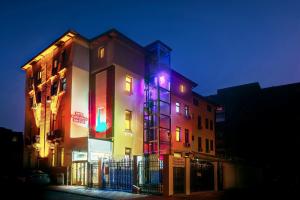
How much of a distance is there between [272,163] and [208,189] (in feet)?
128

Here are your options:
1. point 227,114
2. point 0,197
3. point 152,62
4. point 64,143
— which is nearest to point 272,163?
point 227,114

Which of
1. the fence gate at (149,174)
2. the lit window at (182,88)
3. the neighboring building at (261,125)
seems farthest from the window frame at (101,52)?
the neighboring building at (261,125)

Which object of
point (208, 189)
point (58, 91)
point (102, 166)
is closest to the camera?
point (102, 166)

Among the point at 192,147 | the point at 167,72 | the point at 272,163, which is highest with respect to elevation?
the point at 167,72

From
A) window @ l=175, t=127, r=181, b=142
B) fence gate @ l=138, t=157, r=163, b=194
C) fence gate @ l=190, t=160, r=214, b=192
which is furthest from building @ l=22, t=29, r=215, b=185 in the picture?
fence gate @ l=138, t=157, r=163, b=194

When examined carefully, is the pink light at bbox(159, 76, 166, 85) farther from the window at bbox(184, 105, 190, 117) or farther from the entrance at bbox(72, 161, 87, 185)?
the entrance at bbox(72, 161, 87, 185)

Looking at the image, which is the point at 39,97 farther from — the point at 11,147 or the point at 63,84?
the point at 11,147

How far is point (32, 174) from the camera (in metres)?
26.1

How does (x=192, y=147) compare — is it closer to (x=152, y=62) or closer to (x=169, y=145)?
(x=169, y=145)

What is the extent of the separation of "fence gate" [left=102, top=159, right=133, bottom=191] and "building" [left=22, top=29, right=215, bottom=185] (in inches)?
108

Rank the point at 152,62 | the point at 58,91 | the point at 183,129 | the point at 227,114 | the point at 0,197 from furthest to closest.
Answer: the point at 227,114 < the point at 183,129 < the point at 152,62 < the point at 58,91 < the point at 0,197

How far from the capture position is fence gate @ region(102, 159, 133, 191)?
21188mm

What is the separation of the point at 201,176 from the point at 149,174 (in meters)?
4.63

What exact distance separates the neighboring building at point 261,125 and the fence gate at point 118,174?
4089 centimetres
